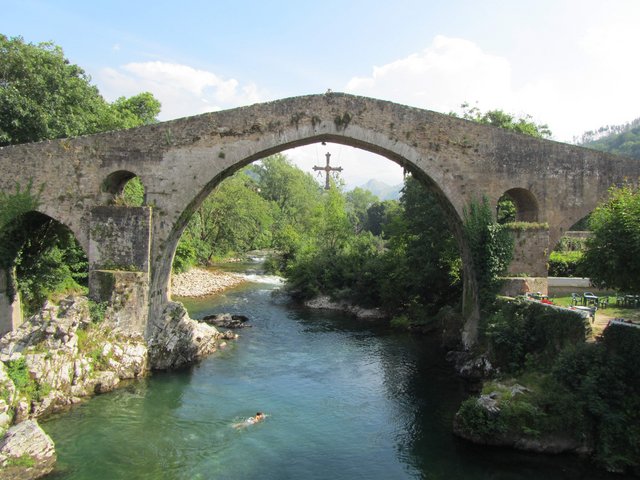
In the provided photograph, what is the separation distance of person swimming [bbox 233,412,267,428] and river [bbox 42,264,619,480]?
159mm

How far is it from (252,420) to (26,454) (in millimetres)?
4199

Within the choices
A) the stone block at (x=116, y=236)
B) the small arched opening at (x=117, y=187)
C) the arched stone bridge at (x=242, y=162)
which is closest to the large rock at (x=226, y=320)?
the arched stone bridge at (x=242, y=162)

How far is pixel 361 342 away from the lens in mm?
17641

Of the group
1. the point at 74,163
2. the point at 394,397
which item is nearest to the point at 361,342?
the point at 394,397

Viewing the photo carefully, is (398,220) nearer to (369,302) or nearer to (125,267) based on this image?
(369,302)

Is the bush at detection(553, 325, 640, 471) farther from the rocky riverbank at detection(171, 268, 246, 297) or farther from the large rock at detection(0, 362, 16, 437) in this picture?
the rocky riverbank at detection(171, 268, 246, 297)

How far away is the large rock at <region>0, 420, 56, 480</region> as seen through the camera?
26.8 ft

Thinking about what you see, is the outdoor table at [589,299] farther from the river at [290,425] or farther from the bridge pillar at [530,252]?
the river at [290,425]

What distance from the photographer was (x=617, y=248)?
9.48 metres

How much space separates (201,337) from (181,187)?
15.1 feet

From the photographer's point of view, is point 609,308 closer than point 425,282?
Yes

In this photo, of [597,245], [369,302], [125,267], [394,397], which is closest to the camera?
[597,245]

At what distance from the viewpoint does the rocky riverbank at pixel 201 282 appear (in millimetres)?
25950

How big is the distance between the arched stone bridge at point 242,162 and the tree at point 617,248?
405cm
